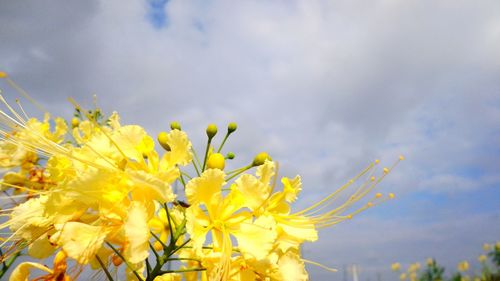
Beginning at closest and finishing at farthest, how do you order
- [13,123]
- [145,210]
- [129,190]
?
[145,210] < [129,190] < [13,123]

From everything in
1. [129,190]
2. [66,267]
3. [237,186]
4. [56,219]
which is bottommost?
[66,267]

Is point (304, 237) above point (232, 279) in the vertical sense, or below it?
above

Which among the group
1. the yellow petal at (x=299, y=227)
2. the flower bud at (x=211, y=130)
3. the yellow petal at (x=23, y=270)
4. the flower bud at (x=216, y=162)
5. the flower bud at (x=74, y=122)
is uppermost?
the flower bud at (x=74, y=122)

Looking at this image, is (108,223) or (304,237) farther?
(304,237)

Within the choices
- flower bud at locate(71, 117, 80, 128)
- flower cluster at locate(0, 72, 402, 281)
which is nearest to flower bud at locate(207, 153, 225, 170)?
flower cluster at locate(0, 72, 402, 281)

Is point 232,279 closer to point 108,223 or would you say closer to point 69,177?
point 108,223

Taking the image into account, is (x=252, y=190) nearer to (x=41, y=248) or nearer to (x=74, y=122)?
(x=41, y=248)

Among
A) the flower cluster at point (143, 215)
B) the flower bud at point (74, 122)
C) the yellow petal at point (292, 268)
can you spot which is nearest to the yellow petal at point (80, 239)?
the flower cluster at point (143, 215)

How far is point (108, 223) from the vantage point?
190cm

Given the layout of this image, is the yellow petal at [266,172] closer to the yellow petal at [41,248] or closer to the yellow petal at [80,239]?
the yellow petal at [80,239]

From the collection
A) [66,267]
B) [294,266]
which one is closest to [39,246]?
[66,267]

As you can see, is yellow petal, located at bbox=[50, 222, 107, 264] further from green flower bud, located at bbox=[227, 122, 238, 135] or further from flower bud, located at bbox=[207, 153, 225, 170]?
green flower bud, located at bbox=[227, 122, 238, 135]

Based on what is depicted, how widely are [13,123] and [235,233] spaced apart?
1.32 metres

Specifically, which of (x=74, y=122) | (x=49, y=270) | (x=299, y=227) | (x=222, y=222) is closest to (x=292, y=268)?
(x=299, y=227)
